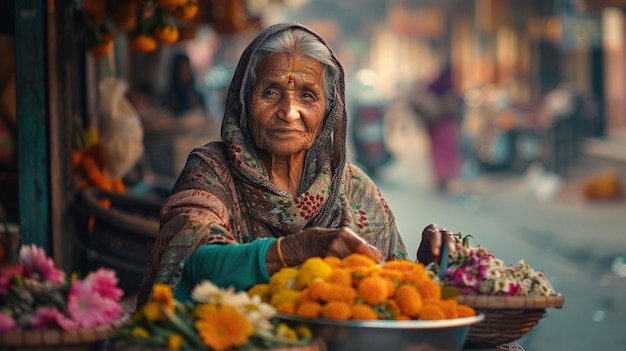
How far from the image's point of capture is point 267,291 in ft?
10.1

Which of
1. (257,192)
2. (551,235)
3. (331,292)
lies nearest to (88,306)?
(331,292)

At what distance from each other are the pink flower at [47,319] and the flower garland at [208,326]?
0.11m

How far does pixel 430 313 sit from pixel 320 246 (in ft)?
1.32

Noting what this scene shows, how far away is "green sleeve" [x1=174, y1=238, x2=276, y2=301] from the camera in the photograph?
3.20 m

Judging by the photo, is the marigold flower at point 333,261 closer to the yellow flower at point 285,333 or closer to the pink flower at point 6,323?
the yellow flower at point 285,333

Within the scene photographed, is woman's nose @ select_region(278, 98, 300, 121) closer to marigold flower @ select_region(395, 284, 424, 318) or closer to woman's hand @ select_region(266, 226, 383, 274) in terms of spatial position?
woman's hand @ select_region(266, 226, 383, 274)

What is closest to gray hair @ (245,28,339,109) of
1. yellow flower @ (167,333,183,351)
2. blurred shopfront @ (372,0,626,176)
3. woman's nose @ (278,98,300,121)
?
woman's nose @ (278,98,300,121)

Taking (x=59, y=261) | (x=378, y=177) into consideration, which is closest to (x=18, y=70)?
(x=59, y=261)

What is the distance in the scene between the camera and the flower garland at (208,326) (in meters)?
2.62

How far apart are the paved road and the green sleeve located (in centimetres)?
228

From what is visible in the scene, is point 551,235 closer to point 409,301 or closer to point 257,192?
point 257,192

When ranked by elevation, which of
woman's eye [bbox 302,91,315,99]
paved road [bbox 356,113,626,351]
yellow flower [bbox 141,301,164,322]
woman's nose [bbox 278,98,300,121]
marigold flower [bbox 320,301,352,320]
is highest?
woman's eye [bbox 302,91,315,99]

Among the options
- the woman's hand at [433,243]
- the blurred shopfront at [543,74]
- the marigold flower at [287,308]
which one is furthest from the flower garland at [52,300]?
the blurred shopfront at [543,74]

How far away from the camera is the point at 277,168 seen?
391cm
